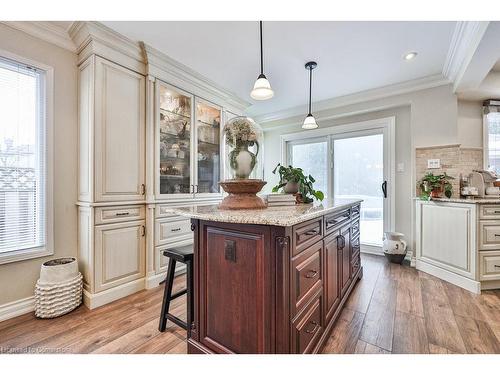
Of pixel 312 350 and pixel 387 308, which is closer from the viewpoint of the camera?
pixel 312 350

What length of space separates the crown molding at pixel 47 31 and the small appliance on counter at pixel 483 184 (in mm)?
4549

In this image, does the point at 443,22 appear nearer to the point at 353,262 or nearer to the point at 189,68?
the point at 353,262

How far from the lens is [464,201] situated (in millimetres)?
2430

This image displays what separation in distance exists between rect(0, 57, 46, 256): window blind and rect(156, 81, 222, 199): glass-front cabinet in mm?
987

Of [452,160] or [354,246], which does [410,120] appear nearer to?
[452,160]

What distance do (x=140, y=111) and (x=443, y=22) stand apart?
291cm

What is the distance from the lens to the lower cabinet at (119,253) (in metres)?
2.11

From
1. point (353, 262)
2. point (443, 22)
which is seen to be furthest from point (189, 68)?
point (353, 262)

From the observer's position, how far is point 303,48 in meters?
2.39

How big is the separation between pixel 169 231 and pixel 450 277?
3.17 metres

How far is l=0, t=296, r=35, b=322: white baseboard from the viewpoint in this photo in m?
1.84

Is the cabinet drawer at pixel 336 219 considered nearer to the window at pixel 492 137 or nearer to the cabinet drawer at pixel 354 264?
the cabinet drawer at pixel 354 264

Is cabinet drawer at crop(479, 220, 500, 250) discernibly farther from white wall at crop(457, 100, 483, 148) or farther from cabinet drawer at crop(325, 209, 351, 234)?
cabinet drawer at crop(325, 209, 351, 234)

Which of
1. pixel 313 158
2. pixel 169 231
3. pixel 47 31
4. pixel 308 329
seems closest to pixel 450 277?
pixel 308 329
